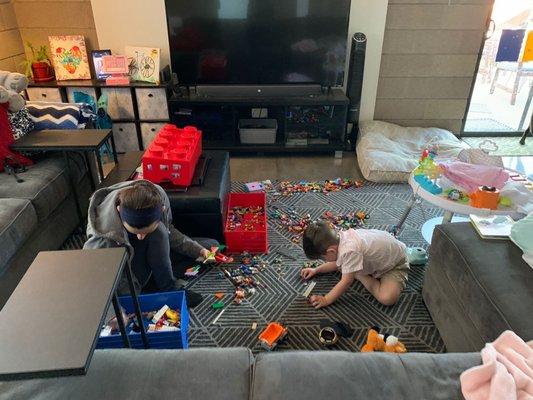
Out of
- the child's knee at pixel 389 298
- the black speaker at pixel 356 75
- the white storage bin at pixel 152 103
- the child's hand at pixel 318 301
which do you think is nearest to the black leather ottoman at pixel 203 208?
the child's hand at pixel 318 301

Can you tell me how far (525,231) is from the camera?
1.59 metres

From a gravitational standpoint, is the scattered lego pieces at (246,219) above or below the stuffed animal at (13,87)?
below

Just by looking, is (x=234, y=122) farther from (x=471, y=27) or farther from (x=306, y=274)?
(x=471, y=27)

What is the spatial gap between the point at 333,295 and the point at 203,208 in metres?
0.83

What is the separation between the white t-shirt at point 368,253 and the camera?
6.09 ft

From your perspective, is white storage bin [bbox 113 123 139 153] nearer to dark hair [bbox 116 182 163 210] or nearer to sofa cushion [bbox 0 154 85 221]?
sofa cushion [bbox 0 154 85 221]

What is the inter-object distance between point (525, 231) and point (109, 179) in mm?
2099

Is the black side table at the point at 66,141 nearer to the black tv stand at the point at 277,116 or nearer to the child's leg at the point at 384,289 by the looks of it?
the black tv stand at the point at 277,116

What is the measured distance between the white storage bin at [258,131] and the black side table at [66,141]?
1.40 meters

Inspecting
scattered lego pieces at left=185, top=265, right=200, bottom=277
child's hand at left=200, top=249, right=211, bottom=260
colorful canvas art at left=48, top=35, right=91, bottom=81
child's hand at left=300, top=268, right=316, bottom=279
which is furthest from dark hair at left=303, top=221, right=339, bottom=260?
colorful canvas art at left=48, top=35, right=91, bottom=81

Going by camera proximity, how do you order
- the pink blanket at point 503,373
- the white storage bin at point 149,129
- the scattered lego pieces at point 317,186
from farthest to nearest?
1. the white storage bin at point 149,129
2. the scattered lego pieces at point 317,186
3. the pink blanket at point 503,373

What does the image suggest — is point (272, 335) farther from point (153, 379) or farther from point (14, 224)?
point (14, 224)

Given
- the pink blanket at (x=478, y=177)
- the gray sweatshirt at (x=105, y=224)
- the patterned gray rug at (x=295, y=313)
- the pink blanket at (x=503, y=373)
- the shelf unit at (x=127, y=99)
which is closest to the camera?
the pink blanket at (x=503, y=373)

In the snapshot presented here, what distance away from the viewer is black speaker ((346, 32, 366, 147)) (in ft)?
11.2
